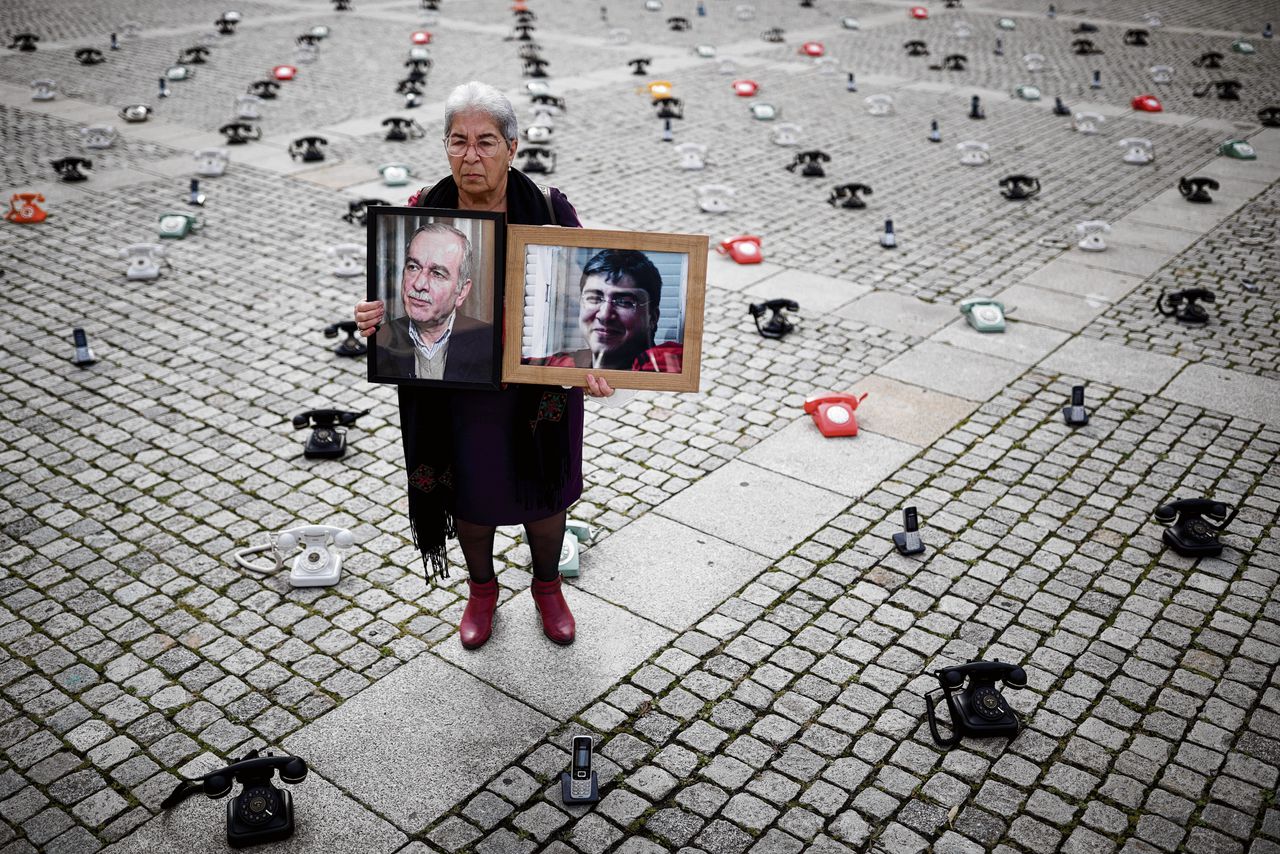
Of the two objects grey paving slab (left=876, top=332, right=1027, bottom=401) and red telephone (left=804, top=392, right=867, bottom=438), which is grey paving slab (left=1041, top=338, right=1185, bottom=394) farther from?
red telephone (left=804, top=392, right=867, bottom=438)

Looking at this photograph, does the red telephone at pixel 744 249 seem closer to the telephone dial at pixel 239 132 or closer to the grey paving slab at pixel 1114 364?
the grey paving slab at pixel 1114 364

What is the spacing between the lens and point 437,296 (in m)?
4.16

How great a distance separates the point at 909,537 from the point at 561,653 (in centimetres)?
209

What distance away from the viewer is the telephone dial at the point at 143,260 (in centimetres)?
971

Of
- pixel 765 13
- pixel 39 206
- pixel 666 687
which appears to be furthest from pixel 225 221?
pixel 765 13

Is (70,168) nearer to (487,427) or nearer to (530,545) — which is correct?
(530,545)

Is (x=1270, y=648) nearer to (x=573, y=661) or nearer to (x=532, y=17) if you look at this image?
(x=573, y=661)

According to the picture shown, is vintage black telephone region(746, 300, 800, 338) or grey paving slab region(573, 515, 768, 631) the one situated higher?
vintage black telephone region(746, 300, 800, 338)

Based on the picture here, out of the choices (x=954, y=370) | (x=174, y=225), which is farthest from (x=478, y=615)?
(x=174, y=225)

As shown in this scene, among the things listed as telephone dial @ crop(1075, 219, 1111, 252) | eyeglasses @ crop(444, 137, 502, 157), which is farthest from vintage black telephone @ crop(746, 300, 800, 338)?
eyeglasses @ crop(444, 137, 502, 157)

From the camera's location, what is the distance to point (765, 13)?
2508cm

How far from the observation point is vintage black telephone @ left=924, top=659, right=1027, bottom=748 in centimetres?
461

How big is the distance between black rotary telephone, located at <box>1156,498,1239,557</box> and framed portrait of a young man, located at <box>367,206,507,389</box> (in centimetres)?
406

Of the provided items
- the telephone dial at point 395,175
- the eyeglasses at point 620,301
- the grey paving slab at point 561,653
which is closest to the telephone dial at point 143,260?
the telephone dial at point 395,175
